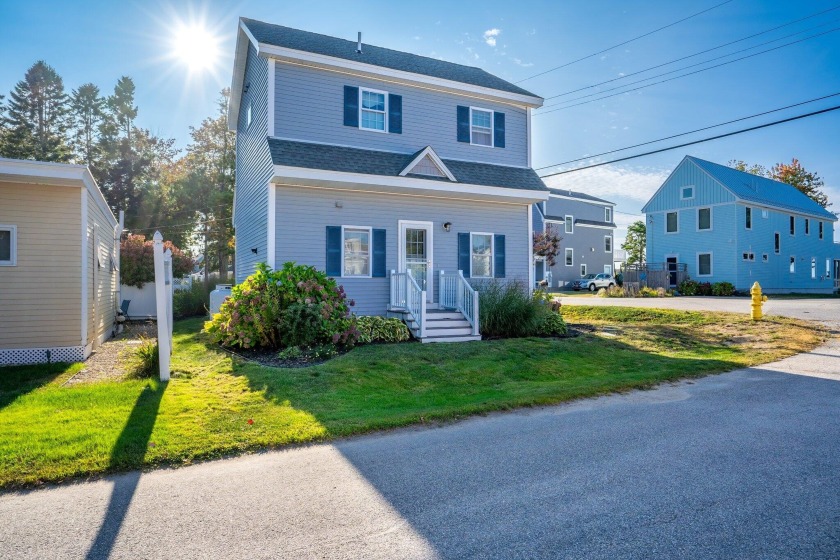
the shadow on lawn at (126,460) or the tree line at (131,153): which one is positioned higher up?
the tree line at (131,153)

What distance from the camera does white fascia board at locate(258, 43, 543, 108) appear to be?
1177 cm

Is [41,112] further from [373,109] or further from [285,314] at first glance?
[285,314]

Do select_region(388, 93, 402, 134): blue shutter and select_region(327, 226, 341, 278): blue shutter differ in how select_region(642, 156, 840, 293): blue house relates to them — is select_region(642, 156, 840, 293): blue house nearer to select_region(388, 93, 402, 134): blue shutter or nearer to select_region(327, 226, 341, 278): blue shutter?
select_region(388, 93, 402, 134): blue shutter

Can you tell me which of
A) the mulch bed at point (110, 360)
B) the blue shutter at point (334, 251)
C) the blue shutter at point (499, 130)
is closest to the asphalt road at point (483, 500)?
the mulch bed at point (110, 360)

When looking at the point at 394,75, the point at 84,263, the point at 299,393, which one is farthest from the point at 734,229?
the point at 84,263

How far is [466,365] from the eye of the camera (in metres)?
8.63

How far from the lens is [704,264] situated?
97.5 feet

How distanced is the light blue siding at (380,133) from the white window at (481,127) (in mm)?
176

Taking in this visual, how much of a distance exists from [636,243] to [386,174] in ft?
133

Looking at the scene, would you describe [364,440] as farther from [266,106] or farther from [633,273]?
[633,273]

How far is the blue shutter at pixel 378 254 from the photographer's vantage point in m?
12.3

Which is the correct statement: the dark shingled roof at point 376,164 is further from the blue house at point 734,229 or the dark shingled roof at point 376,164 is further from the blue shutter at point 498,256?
the blue house at point 734,229

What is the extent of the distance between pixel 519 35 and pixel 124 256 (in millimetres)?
15650

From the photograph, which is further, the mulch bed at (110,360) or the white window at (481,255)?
the white window at (481,255)
